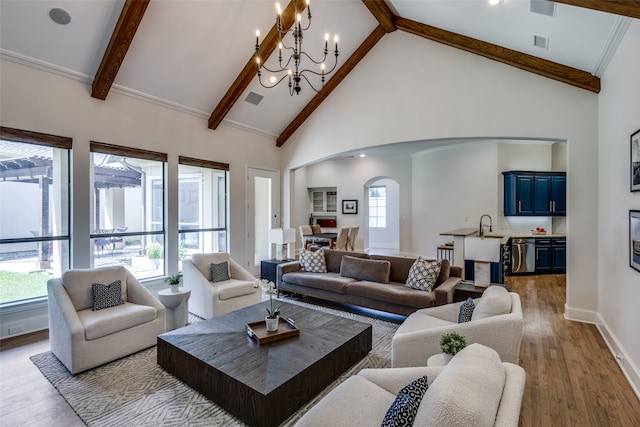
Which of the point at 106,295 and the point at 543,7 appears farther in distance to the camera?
the point at 106,295

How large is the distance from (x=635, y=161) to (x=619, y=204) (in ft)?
2.22

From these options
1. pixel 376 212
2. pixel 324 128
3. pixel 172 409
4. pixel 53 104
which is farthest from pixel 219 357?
pixel 376 212

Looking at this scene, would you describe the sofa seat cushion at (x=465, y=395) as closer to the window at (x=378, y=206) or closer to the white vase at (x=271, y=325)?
the white vase at (x=271, y=325)

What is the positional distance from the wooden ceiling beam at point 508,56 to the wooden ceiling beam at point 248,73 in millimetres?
1774

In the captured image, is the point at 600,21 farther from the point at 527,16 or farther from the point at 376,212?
the point at 376,212

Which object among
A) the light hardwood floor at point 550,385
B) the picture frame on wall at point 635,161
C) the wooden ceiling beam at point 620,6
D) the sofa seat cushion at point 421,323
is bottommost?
the light hardwood floor at point 550,385

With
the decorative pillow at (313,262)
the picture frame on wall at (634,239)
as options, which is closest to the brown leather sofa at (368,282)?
the decorative pillow at (313,262)

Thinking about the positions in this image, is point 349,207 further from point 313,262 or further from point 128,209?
point 128,209

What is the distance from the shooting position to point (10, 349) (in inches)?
129

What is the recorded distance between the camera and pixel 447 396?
108cm

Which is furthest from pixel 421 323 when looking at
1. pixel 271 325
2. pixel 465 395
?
pixel 465 395

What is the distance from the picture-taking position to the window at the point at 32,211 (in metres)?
3.55

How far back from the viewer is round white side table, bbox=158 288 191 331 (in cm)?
363

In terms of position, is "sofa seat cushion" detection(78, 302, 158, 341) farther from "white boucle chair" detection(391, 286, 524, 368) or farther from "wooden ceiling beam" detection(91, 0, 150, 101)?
"wooden ceiling beam" detection(91, 0, 150, 101)
